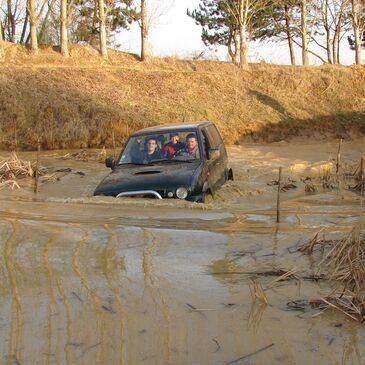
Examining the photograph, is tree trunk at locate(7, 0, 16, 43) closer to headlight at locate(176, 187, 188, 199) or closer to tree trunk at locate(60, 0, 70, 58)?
tree trunk at locate(60, 0, 70, 58)

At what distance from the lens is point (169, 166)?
8766 mm

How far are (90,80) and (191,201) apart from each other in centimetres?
1849

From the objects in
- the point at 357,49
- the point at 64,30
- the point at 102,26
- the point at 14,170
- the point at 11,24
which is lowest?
the point at 14,170

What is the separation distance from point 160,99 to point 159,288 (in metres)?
21.7

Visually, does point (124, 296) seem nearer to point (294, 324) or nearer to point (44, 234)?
point (294, 324)

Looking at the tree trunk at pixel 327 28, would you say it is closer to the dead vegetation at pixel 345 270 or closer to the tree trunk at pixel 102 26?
the tree trunk at pixel 102 26

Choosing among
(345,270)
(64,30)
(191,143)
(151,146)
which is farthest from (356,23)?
(345,270)

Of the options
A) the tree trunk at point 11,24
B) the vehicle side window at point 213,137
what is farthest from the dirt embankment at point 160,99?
the vehicle side window at point 213,137

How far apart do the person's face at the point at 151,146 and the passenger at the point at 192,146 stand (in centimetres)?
52

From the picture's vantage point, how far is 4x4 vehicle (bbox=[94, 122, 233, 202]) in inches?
321

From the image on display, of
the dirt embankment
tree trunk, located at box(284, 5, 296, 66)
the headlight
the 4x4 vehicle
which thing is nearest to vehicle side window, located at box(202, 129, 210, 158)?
the 4x4 vehicle

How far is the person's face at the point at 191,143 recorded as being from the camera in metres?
9.25

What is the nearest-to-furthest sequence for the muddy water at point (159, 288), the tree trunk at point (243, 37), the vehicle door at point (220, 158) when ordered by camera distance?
1. the muddy water at point (159, 288)
2. the vehicle door at point (220, 158)
3. the tree trunk at point (243, 37)

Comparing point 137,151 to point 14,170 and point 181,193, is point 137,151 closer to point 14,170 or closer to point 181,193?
point 181,193
